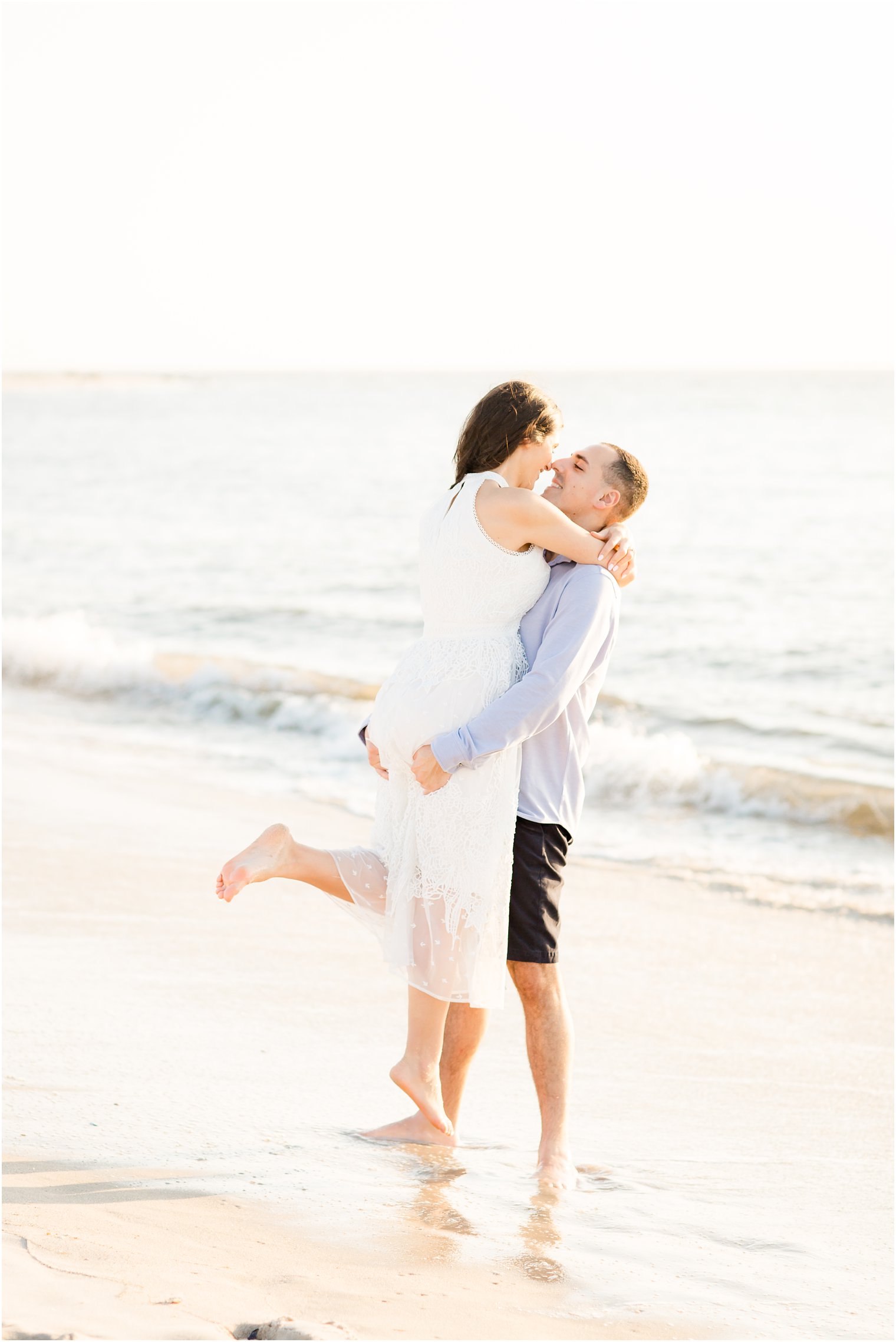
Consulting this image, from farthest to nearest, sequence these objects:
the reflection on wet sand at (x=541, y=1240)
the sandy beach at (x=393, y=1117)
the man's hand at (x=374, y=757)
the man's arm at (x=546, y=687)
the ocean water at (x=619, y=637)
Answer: the ocean water at (x=619, y=637) → the man's hand at (x=374, y=757) → the man's arm at (x=546, y=687) → the reflection on wet sand at (x=541, y=1240) → the sandy beach at (x=393, y=1117)

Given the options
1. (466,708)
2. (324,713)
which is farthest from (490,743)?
(324,713)

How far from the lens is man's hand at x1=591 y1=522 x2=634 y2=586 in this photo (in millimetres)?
3254

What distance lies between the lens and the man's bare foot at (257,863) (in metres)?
3.22

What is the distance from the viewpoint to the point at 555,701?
3.13 meters

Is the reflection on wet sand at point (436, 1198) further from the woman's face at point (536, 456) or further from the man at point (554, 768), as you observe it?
the woman's face at point (536, 456)

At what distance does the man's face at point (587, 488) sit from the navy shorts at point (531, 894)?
79 centimetres

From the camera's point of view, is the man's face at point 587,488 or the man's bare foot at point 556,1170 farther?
the man's face at point 587,488

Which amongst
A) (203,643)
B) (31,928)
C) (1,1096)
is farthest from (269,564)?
(1,1096)

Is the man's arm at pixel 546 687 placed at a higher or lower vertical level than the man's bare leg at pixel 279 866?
higher

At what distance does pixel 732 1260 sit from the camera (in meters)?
2.91

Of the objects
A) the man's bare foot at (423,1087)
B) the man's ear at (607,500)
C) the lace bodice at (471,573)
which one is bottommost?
the man's bare foot at (423,1087)

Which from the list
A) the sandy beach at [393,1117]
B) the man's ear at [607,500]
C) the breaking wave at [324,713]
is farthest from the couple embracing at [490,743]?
the breaking wave at [324,713]

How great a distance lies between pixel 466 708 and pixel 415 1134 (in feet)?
3.66

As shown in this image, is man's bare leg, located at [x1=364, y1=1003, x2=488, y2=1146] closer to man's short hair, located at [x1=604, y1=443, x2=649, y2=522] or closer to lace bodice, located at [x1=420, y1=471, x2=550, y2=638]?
lace bodice, located at [x1=420, y1=471, x2=550, y2=638]
